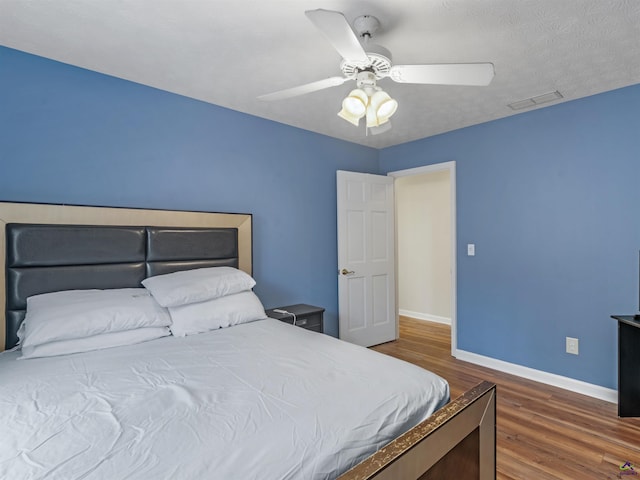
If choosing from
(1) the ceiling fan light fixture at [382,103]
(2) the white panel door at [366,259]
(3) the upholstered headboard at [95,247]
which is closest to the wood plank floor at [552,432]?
(2) the white panel door at [366,259]

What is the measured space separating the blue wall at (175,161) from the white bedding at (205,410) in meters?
1.22

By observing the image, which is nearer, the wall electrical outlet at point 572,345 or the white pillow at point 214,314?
the white pillow at point 214,314

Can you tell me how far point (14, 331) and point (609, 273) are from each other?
426 cm

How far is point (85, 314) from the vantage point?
1.84 metres

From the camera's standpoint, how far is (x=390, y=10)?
1.74m

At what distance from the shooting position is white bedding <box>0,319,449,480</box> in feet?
2.96

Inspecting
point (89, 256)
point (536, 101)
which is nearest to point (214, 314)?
point (89, 256)

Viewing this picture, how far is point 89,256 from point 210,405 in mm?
1632

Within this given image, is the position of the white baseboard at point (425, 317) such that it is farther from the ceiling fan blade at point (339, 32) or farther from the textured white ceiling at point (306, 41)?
the ceiling fan blade at point (339, 32)

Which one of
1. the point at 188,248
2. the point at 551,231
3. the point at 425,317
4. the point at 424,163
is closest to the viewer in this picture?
the point at 188,248

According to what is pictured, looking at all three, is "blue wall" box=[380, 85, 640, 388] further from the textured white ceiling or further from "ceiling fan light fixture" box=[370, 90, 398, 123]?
"ceiling fan light fixture" box=[370, 90, 398, 123]

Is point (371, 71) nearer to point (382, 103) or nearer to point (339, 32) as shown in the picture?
point (382, 103)

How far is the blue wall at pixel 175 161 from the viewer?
7.14 feet

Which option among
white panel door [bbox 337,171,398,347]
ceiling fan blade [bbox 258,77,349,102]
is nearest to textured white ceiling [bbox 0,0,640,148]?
ceiling fan blade [bbox 258,77,349,102]
